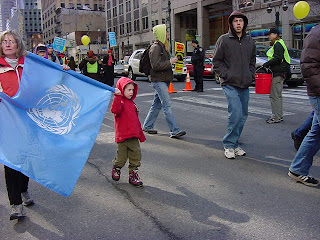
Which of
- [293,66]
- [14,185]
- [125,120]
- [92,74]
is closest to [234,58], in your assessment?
[125,120]

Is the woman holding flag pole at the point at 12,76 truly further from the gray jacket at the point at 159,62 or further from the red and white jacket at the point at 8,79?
the gray jacket at the point at 159,62

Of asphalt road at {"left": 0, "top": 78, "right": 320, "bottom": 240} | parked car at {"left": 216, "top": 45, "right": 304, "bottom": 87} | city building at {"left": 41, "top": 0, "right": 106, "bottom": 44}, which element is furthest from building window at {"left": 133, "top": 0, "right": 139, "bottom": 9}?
asphalt road at {"left": 0, "top": 78, "right": 320, "bottom": 240}

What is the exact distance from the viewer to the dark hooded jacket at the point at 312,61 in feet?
12.7

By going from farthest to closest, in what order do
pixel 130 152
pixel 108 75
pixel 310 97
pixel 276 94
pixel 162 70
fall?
pixel 108 75 < pixel 276 94 < pixel 162 70 < pixel 130 152 < pixel 310 97

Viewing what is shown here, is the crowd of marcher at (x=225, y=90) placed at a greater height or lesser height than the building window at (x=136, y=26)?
lesser

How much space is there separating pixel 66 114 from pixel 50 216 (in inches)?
38.4

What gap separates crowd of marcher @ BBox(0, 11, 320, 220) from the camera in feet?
11.6

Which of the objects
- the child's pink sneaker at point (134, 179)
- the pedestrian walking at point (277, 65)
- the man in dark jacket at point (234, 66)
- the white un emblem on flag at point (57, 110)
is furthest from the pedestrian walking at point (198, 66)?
the white un emblem on flag at point (57, 110)

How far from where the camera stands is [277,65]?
772 cm

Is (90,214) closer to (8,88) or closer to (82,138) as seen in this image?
(82,138)

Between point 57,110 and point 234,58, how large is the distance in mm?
2832

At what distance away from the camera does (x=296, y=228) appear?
124 inches

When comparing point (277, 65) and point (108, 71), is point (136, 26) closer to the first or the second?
point (108, 71)

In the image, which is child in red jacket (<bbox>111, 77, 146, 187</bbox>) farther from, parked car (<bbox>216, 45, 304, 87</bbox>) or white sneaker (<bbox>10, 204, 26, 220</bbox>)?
parked car (<bbox>216, 45, 304, 87</bbox>)
